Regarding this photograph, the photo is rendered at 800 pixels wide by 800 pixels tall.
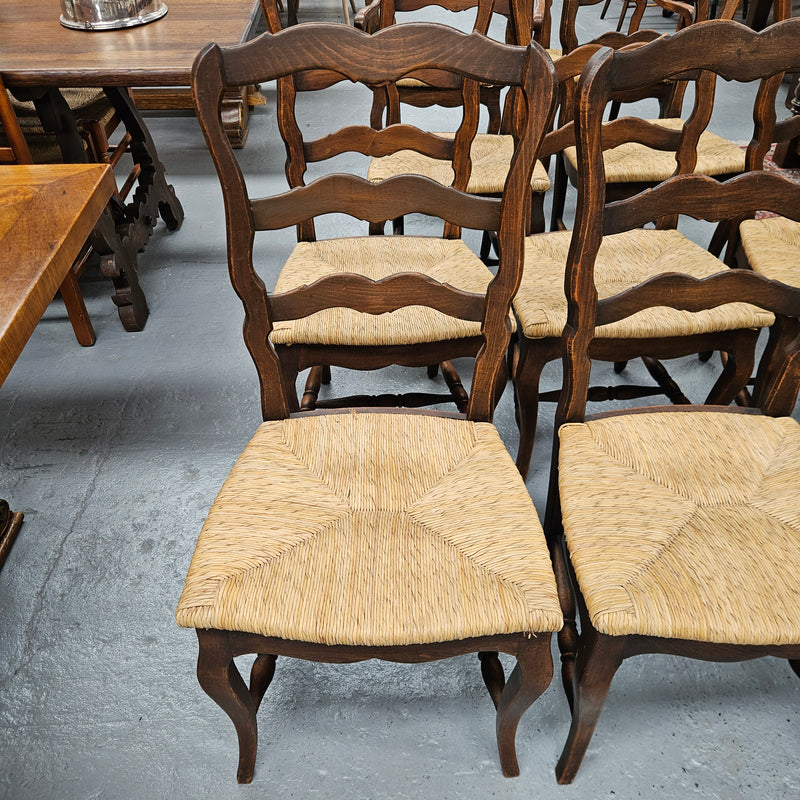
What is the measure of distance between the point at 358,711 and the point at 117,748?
1.48 ft

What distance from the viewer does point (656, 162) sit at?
206 centimetres

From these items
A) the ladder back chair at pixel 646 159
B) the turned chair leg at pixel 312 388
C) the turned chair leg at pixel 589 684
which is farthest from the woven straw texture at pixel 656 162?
the turned chair leg at pixel 589 684

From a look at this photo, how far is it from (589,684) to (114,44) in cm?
241

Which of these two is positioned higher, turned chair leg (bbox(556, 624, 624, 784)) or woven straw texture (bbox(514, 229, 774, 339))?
woven straw texture (bbox(514, 229, 774, 339))

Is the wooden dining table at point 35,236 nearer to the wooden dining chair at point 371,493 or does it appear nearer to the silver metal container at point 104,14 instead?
the wooden dining chair at point 371,493

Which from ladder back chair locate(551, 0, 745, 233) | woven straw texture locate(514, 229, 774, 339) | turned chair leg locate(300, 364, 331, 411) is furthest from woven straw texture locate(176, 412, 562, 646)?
ladder back chair locate(551, 0, 745, 233)

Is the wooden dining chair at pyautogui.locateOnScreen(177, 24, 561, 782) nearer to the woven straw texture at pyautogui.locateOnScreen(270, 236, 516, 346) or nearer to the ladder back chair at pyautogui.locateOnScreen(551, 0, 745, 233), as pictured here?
the woven straw texture at pyautogui.locateOnScreen(270, 236, 516, 346)

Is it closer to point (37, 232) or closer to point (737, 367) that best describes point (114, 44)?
point (37, 232)

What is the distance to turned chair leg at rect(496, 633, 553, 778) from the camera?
94 centimetres

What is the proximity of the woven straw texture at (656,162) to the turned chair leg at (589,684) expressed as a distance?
1.46 meters

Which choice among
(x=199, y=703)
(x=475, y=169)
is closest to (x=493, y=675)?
(x=199, y=703)

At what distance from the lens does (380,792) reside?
45.7 inches

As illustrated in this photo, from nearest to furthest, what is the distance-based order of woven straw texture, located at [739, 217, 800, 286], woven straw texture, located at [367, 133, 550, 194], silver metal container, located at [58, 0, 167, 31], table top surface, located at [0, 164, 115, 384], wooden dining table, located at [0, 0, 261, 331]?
Result: 1. table top surface, located at [0, 164, 115, 384]
2. woven straw texture, located at [739, 217, 800, 286]
3. woven straw texture, located at [367, 133, 550, 194]
4. wooden dining table, located at [0, 0, 261, 331]
5. silver metal container, located at [58, 0, 167, 31]

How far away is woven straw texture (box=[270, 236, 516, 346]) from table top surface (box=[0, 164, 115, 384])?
0.42 metres
